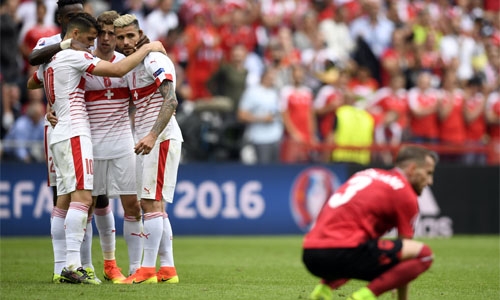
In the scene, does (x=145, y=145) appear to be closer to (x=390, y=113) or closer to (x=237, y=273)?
(x=237, y=273)

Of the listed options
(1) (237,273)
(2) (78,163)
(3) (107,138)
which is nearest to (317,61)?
(1) (237,273)

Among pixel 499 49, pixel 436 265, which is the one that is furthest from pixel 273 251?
pixel 499 49

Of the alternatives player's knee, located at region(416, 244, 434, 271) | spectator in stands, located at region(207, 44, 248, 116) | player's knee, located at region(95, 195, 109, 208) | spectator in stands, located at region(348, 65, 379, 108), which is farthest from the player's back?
spectator in stands, located at region(348, 65, 379, 108)

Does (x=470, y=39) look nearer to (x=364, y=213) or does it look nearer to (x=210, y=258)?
(x=210, y=258)

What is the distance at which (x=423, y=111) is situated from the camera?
2106 cm

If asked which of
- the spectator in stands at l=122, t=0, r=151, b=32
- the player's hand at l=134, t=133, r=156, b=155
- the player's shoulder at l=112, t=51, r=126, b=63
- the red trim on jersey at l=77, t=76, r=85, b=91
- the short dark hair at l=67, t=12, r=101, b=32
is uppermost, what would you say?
the spectator in stands at l=122, t=0, r=151, b=32

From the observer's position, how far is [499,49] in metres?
24.1

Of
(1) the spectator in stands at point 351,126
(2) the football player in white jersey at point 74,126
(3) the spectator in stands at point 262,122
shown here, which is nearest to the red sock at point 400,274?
(2) the football player in white jersey at point 74,126

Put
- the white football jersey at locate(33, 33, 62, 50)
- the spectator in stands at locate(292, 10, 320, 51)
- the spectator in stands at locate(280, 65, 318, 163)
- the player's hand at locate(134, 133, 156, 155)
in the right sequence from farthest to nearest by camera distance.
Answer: the spectator in stands at locate(292, 10, 320, 51) < the spectator in stands at locate(280, 65, 318, 163) < the white football jersey at locate(33, 33, 62, 50) < the player's hand at locate(134, 133, 156, 155)

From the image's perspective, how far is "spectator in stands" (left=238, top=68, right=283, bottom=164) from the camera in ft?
62.7

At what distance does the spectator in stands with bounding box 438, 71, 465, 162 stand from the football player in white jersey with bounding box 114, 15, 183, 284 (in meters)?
12.0

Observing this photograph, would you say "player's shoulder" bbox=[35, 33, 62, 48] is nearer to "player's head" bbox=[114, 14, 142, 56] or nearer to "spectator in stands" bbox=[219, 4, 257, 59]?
"player's head" bbox=[114, 14, 142, 56]

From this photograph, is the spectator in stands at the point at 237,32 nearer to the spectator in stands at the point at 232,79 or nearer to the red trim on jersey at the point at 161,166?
the spectator in stands at the point at 232,79

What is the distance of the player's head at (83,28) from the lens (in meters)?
9.86
